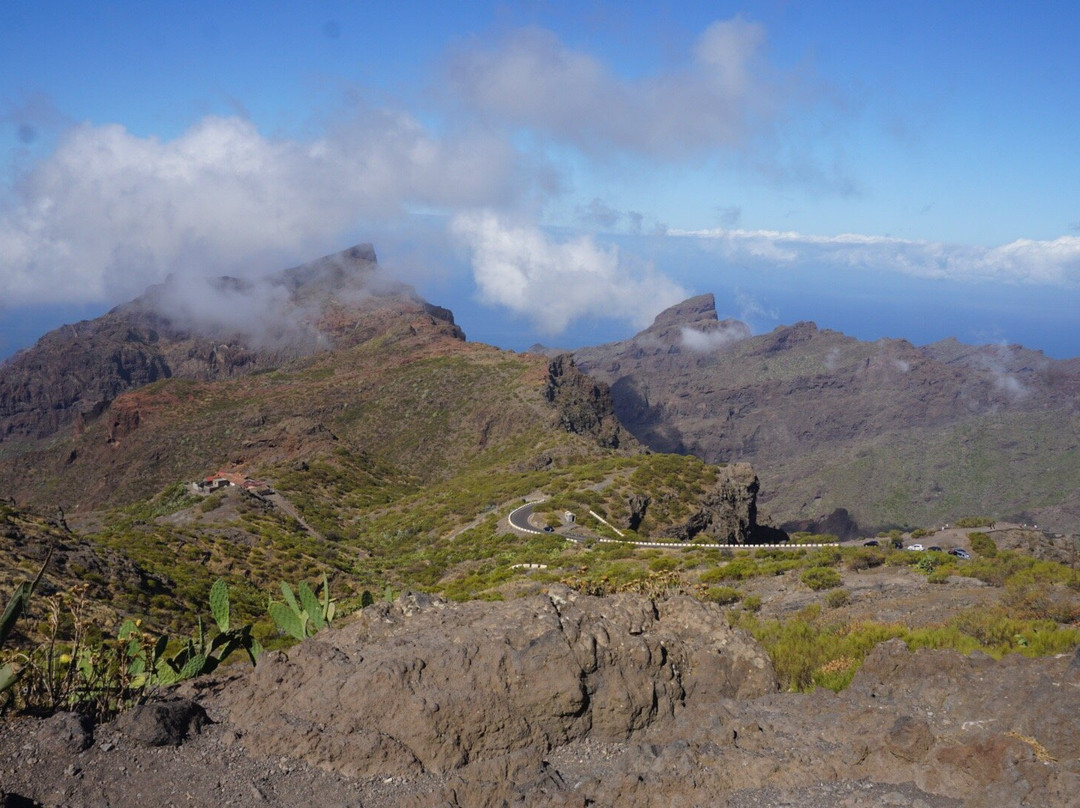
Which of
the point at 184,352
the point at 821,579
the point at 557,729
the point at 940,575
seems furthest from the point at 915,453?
the point at 184,352

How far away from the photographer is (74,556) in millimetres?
25469

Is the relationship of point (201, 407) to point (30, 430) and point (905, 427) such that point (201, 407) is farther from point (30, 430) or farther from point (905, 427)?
point (905, 427)

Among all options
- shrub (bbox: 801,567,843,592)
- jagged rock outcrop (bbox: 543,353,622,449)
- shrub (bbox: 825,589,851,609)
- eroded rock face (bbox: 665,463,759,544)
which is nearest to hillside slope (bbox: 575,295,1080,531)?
jagged rock outcrop (bbox: 543,353,622,449)

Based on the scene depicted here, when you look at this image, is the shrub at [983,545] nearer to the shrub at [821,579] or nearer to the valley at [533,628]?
the valley at [533,628]

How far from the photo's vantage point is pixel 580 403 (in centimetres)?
8831

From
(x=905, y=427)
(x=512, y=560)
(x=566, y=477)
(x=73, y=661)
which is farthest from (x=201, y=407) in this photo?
(x=905, y=427)

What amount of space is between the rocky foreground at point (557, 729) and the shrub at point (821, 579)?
35.3 feet

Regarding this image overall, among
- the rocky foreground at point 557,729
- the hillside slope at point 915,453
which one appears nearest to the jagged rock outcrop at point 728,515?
the rocky foreground at point 557,729

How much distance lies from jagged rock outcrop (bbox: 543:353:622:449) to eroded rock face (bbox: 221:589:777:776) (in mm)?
67766

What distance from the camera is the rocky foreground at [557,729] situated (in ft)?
24.6

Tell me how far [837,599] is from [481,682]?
40.5ft

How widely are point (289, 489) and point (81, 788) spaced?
5235 cm

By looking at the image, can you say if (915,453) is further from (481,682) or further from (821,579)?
(481,682)

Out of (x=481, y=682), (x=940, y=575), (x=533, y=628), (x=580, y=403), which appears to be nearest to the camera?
(x=481, y=682)
